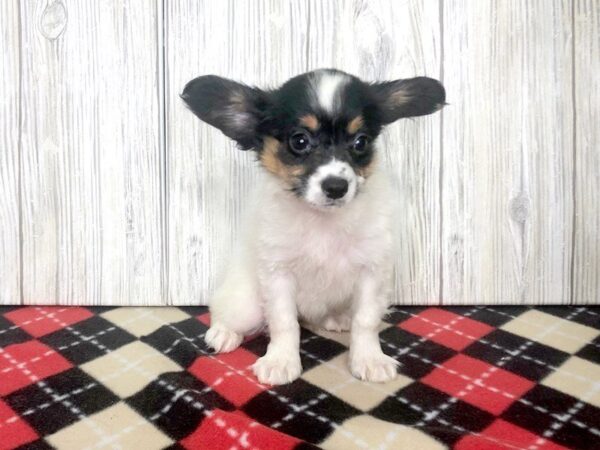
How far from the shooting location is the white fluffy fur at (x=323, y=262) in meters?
1.39

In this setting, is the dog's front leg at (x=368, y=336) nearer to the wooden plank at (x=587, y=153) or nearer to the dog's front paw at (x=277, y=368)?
the dog's front paw at (x=277, y=368)

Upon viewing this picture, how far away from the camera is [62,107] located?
5.54 ft

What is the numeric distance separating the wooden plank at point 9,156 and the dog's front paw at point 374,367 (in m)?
1.15

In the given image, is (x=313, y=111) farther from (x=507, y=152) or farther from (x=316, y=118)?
(x=507, y=152)

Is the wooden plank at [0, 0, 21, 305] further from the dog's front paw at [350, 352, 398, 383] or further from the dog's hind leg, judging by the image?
the dog's front paw at [350, 352, 398, 383]

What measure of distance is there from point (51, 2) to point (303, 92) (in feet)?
3.07

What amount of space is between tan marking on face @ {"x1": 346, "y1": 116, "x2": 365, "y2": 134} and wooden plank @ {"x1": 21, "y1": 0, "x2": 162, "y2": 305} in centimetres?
71

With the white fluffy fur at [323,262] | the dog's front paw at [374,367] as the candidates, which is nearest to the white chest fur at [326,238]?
the white fluffy fur at [323,262]

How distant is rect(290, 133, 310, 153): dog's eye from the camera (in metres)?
1.30

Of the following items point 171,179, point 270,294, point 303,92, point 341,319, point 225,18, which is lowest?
point 341,319

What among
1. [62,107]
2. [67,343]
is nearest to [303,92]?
[62,107]

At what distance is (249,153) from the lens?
1.71 meters

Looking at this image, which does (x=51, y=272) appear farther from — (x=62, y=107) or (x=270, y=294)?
(x=270, y=294)

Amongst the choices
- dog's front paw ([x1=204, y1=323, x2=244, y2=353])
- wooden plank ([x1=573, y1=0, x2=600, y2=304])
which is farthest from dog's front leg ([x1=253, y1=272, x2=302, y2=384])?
wooden plank ([x1=573, y1=0, x2=600, y2=304])
